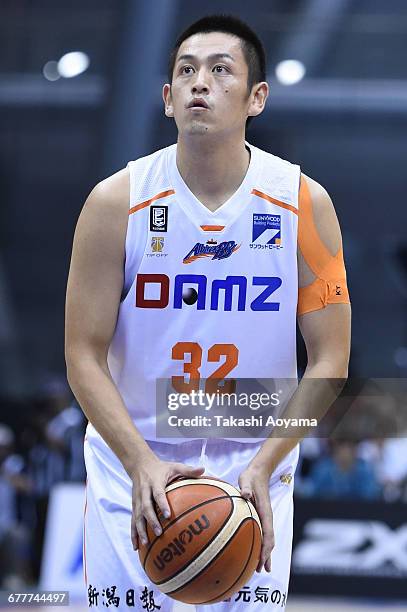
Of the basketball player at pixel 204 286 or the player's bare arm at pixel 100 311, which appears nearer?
the player's bare arm at pixel 100 311

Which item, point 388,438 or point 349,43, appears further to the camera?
point 349,43

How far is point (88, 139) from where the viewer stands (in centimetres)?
1861

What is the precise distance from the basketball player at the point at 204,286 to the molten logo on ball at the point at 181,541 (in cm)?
37

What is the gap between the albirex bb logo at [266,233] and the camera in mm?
3977

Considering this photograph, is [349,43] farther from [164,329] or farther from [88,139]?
[164,329]

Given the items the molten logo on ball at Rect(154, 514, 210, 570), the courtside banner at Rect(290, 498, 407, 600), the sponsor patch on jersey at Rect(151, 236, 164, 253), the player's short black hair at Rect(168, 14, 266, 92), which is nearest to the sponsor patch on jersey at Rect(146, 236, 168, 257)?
the sponsor patch on jersey at Rect(151, 236, 164, 253)

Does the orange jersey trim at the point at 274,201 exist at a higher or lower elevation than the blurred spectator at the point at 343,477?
higher

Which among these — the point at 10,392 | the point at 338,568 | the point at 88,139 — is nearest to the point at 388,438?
the point at 338,568

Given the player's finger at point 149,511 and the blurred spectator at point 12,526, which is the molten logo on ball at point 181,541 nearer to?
the player's finger at point 149,511

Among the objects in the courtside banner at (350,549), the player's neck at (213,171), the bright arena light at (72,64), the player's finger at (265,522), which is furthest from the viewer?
the bright arena light at (72,64)

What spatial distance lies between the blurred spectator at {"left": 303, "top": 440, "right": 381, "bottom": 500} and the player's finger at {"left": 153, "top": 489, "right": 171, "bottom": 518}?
7212mm

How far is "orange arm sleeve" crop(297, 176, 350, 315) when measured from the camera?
13.0 ft

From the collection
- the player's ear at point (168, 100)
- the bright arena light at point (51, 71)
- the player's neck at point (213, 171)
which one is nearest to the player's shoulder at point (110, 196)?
the player's neck at point (213, 171)

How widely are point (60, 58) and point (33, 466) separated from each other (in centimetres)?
632
